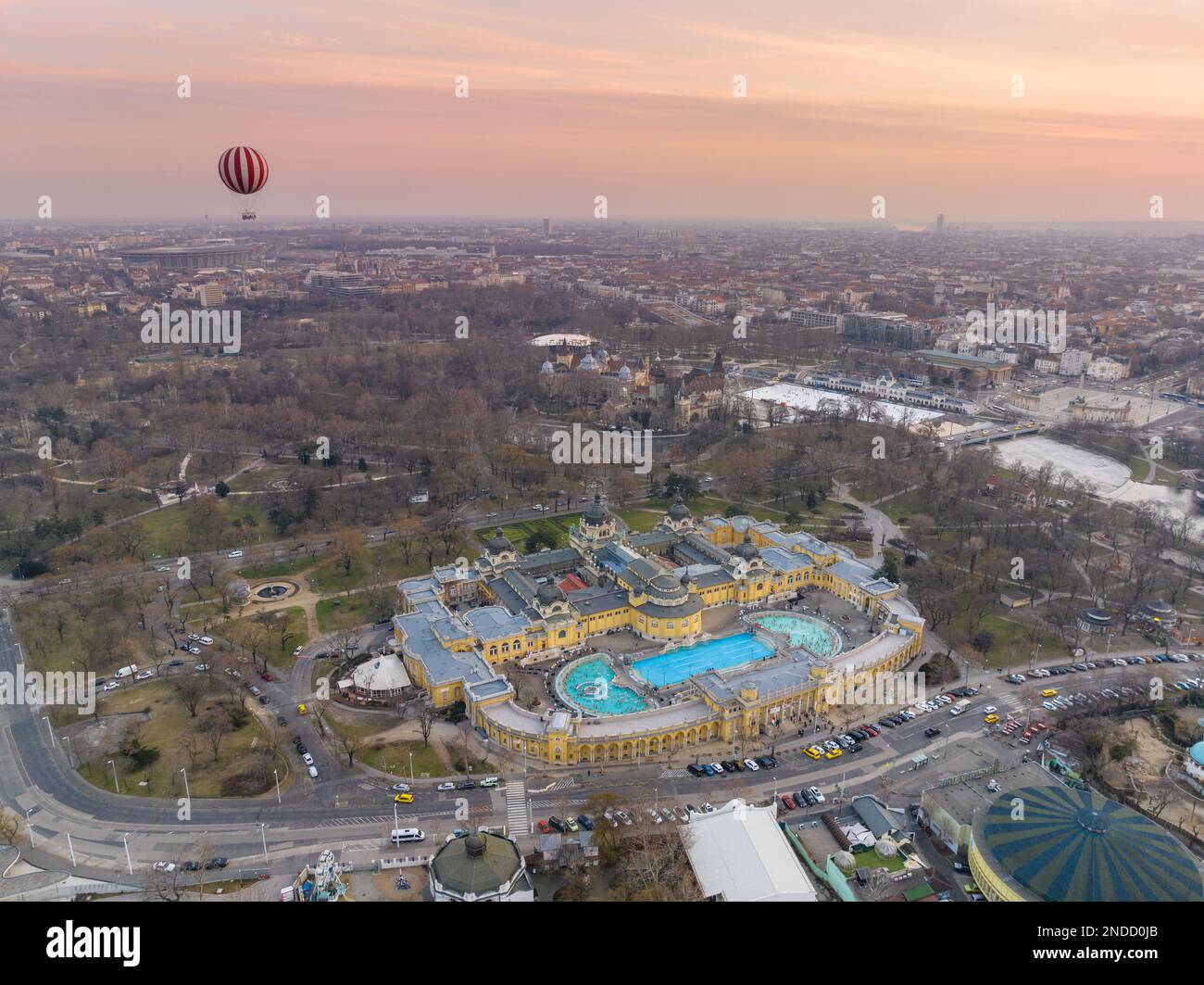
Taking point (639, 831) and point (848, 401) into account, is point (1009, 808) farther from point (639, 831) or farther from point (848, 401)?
point (848, 401)

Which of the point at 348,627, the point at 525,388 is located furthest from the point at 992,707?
the point at 525,388

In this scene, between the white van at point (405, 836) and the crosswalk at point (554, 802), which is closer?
A: the white van at point (405, 836)

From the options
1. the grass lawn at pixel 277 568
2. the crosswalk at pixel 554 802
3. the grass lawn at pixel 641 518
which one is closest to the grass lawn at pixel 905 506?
the grass lawn at pixel 641 518

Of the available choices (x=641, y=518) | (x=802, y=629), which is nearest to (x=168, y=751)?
(x=802, y=629)

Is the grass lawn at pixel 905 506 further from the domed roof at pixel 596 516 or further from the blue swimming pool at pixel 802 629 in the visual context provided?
the domed roof at pixel 596 516

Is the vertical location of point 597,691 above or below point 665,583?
below

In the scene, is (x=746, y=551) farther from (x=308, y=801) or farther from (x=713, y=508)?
(x=308, y=801)
